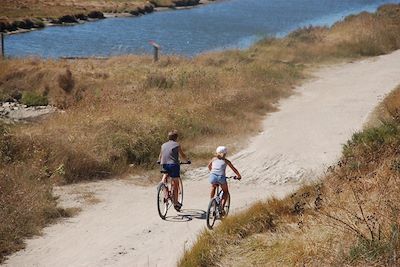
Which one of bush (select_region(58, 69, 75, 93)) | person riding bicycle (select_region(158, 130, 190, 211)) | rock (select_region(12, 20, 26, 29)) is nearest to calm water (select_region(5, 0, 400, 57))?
rock (select_region(12, 20, 26, 29))

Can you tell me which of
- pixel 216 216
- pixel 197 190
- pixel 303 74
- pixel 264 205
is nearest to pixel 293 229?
pixel 264 205

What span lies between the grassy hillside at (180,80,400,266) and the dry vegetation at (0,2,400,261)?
371 millimetres

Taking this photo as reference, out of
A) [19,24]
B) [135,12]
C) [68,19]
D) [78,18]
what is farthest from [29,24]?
[135,12]

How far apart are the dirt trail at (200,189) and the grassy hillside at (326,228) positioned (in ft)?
5.15

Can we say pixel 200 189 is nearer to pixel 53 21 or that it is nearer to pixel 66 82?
pixel 66 82

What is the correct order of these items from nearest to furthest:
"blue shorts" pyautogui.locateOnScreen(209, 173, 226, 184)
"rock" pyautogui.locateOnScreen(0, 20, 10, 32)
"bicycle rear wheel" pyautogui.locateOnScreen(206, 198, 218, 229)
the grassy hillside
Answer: the grassy hillside → "bicycle rear wheel" pyautogui.locateOnScreen(206, 198, 218, 229) → "blue shorts" pyautogui.locateOnScreen(209, 173, 226, 184) → "rock" pyautogui.locateOnScreen(0, 20, 10, 32)

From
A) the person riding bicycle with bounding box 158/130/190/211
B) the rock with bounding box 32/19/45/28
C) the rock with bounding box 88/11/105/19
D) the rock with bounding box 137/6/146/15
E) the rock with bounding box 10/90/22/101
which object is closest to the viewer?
the person riding bicycle with bounding box 158/130/190/211

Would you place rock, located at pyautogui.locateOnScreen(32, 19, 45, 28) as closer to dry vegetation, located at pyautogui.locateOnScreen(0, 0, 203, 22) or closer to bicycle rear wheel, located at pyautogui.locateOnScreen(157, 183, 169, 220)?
dry vegetation, located at pyautogui.locateOnScreen(0, 0, 203, 22)

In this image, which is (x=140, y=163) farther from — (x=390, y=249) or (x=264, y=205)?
(x=390, y=249)

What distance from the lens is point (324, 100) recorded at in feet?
85.6

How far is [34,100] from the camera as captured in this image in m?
23.9

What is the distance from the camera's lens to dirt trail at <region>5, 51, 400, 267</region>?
10.8m

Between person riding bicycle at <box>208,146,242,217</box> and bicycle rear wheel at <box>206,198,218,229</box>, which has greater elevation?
person riding bicycle at <box>208,146,242,217</box>

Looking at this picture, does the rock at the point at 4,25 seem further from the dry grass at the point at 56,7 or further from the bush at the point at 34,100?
the bush at the point at 34,100
